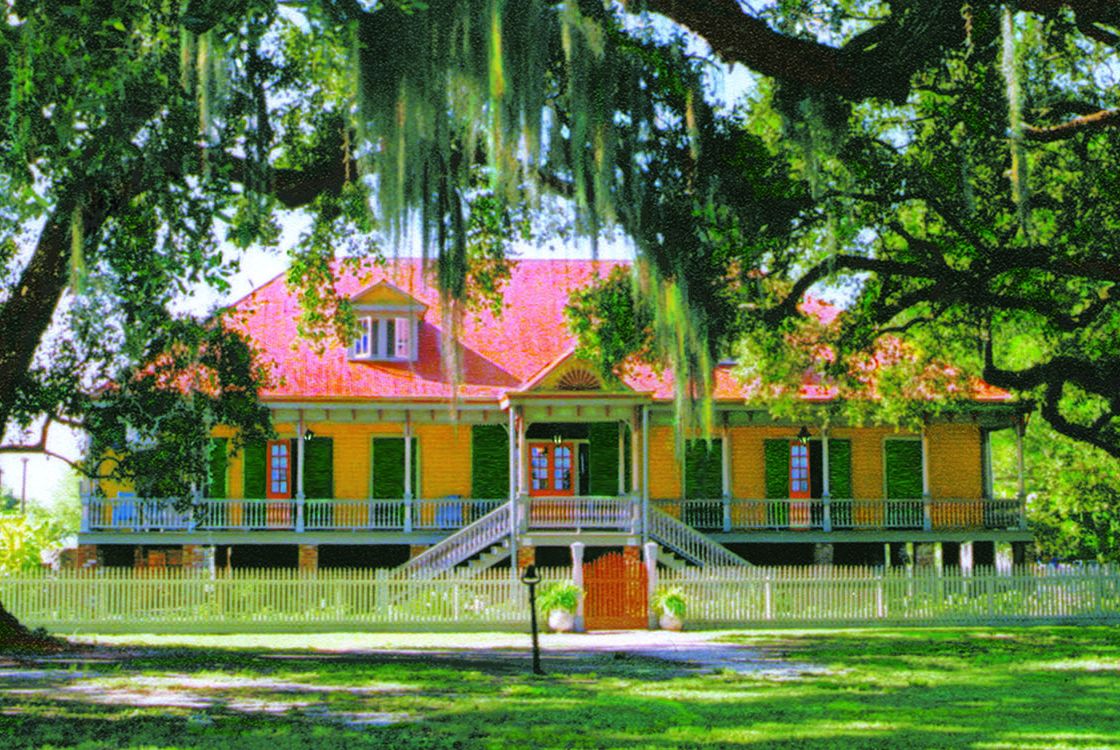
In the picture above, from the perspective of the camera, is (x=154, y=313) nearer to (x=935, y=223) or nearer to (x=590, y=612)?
(x=590, y=612)

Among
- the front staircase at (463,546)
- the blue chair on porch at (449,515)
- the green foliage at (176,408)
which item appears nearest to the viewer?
the green foliage at (176,408)

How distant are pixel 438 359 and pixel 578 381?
13.4 ft

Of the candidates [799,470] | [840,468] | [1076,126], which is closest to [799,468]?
[799,470]

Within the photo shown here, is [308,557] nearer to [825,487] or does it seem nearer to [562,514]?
[562,514]

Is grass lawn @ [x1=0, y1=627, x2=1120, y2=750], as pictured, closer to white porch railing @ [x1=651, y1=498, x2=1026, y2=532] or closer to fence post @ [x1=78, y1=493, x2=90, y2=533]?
fence post @ [x1=78, y1=493, x2=90, y2=533]

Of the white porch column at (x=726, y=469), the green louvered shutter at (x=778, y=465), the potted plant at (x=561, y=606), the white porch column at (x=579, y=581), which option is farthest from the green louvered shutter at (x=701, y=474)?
the potted plant at (x=561, y=606)

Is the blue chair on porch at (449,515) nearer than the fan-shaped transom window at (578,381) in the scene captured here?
No

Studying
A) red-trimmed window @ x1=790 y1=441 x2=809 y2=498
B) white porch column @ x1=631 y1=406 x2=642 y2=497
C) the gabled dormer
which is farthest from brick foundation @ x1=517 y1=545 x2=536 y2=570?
red-trimmed window @ x1=790 y1=441 x2=809 y2=498

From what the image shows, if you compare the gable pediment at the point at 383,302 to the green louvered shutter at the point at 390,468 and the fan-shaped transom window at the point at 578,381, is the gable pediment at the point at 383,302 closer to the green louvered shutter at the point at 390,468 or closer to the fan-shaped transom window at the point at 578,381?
the green louvered shutter at the point at 390,468

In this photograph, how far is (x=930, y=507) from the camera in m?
29.9

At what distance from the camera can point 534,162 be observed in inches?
469

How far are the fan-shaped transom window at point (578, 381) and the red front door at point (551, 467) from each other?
12.0 ft

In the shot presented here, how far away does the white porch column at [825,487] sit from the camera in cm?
2916

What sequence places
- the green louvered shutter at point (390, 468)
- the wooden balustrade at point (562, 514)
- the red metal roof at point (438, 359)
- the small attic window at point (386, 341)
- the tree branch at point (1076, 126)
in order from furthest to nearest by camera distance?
the green louvered shutter at point (390, 468) → the small attic window at point (386, 341) → the red metal roof at point (438, 359) → the wooden balustrade at point (562, 514) → the tree branch at point (1076, 126)
